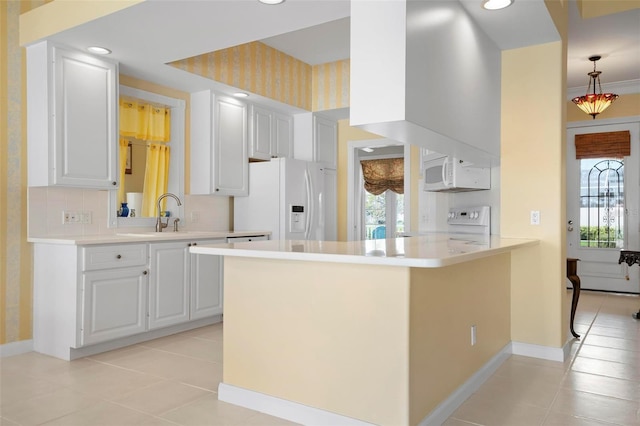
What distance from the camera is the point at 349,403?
2314 mm

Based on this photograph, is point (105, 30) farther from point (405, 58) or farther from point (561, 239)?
point (561, 239)

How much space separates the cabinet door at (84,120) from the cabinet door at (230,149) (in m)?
1.17

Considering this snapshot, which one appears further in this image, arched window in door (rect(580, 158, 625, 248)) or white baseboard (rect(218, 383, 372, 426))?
→ arched window in door (rect(580, 158, 625, 248))

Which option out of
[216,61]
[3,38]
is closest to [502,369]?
[216,61]

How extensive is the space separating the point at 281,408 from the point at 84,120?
2729 millimetres

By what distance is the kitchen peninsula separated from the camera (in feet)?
7.20

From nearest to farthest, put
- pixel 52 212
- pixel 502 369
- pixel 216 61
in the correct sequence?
1. pixel 502 369
2. pixel 52 212
3. pixel 216 61

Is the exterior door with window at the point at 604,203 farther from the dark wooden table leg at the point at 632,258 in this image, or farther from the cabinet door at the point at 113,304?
the cabinet door at the point at 113,304

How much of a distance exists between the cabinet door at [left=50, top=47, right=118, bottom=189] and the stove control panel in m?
2.95

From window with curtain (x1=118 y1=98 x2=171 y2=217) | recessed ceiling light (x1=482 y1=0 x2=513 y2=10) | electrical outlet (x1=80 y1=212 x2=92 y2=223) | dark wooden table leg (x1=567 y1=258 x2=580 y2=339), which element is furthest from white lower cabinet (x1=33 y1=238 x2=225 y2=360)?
dark wooden table leg (x1=567 y1=258 x2=580 y2=339)

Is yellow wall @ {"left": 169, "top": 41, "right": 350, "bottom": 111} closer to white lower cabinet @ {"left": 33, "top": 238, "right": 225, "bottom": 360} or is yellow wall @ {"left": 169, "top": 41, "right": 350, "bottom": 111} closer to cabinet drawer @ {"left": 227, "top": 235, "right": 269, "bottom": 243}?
cabinet drawer @ {"left": 227, "top": 235, "right": 269, "bottom": 243}

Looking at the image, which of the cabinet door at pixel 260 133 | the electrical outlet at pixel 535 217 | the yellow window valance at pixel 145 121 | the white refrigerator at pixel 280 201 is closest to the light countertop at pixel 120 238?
the white refrigerator at pixel 280 201

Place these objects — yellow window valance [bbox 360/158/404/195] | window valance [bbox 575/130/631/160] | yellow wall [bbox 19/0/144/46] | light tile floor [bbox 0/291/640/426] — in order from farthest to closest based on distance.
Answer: yellow window valance [bbox 360/158/404/195]
window valance [bbox 575/130/631/160]
yellow wall [bbox 19/0/144/46]
light tile floor [bbox 0/291/640/426]

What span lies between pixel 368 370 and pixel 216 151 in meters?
3.27
